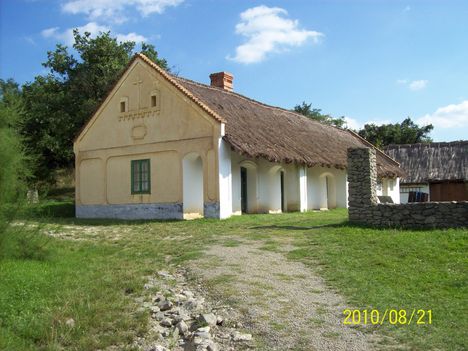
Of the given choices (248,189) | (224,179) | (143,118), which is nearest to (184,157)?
(224,179)

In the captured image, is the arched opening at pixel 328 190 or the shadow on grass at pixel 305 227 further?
the arched opening at pixel 328 190

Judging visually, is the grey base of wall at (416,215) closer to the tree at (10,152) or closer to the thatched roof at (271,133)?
the thatched roof at (271,133)

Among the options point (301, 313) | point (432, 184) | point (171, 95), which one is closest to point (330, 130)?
point (432, 184)

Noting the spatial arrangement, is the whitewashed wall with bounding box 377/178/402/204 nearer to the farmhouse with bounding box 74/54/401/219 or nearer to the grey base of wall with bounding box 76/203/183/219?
the farmhouse with bounding box 74/54/401/219

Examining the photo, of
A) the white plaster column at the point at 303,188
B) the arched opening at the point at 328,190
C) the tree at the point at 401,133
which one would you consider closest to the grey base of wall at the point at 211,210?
the white plaster column at the point at 303,188

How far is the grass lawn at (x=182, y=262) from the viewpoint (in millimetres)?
6227

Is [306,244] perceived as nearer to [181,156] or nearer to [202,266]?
[202,266]

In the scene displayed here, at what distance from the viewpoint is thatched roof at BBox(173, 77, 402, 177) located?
18.9 m

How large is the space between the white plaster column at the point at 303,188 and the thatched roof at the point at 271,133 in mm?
667

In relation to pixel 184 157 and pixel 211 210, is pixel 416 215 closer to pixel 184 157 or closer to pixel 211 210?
pixel 211 210

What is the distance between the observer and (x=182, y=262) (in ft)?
32.6

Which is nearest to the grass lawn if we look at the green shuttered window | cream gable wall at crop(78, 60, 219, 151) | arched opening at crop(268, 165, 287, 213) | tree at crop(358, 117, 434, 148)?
cream gable wall at crop(78, 60, 219, 151)

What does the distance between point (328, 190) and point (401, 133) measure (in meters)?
28.5

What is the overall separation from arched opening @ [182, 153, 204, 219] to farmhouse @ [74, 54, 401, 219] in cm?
4
